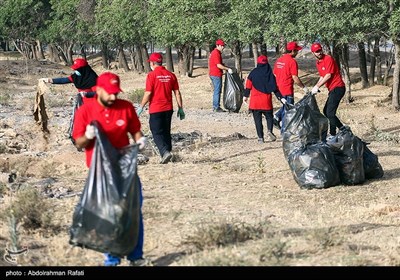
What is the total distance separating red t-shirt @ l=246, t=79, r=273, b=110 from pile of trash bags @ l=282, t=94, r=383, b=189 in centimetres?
203

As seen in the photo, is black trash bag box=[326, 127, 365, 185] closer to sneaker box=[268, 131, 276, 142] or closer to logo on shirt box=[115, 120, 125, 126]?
sneaker box=[268, 131, 276, 142]

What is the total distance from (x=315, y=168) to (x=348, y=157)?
0.53 metres

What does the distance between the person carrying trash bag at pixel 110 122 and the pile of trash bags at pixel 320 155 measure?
4289mm

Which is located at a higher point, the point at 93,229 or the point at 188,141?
the point at 93,229

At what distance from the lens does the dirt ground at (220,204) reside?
Answer: 647cm

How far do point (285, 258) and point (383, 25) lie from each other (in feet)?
47.6

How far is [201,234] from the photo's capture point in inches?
262

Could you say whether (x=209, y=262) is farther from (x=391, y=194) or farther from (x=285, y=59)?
(x=285, y=59)

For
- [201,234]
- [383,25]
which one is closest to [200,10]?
[383,25]

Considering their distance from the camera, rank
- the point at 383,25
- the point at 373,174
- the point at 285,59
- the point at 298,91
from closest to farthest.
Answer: the point at 373,174
the point at 285,59
the point at 383,25
the point at 298,91

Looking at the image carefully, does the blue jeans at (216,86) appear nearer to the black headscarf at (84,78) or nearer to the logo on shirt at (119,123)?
the black headscarf at (84,78)

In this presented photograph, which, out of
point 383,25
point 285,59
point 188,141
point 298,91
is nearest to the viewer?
point 285,59

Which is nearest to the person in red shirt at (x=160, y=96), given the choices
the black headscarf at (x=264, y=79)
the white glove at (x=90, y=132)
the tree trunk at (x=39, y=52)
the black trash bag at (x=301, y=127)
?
the black trash bag at (x=301, y=127)

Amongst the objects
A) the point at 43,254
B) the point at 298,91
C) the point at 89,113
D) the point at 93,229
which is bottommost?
the point at 298,91
